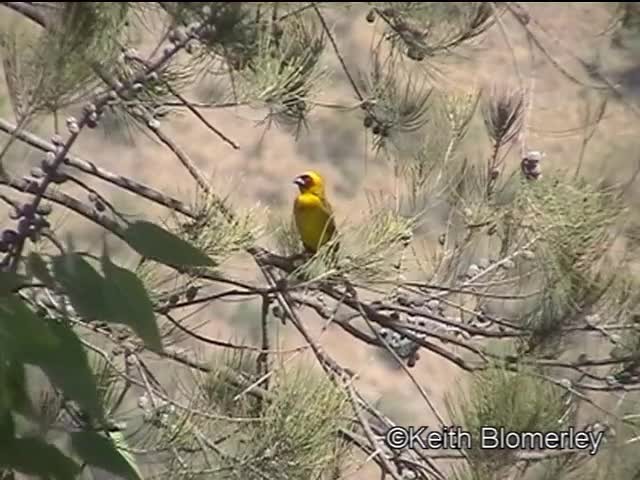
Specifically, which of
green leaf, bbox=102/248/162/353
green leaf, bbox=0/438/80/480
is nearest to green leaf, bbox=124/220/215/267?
green leaf, bbox=102/248/162/353

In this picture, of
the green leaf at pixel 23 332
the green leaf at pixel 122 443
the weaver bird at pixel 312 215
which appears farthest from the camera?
the weaver bird at pixel 312 215

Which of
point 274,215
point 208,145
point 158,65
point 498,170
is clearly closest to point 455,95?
point 498,170

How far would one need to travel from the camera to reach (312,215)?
127 centimetres

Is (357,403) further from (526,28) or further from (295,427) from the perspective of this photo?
(526,28)

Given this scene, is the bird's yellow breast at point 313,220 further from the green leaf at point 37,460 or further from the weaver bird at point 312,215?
the green leaf at point 37,460

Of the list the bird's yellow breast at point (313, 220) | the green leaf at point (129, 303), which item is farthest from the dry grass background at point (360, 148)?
the green leaf at point (129, 303)

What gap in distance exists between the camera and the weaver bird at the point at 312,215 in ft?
3.66

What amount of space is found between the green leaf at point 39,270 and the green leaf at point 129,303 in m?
0.03

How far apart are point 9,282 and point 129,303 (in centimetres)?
7

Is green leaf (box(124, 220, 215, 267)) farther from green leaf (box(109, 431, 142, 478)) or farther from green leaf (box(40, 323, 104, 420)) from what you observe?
green leaf (box(109, 431, 142, 478))

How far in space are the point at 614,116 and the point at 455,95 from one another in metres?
0.36

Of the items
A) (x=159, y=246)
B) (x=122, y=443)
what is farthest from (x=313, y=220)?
(x=159, y=246)

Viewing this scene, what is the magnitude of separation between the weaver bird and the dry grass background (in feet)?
0.11

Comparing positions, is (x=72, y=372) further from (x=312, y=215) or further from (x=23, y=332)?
(x=312, y=215)
